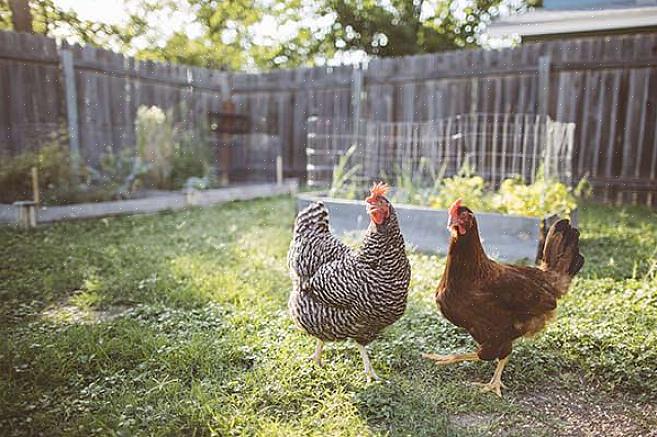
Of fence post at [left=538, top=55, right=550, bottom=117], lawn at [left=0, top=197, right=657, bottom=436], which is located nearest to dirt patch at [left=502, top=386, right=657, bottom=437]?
lawn at [left=0, top=197, right=657, bottom=436]

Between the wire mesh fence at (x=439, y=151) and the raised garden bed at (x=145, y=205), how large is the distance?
1.32 metres

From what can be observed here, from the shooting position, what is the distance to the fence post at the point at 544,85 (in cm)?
720

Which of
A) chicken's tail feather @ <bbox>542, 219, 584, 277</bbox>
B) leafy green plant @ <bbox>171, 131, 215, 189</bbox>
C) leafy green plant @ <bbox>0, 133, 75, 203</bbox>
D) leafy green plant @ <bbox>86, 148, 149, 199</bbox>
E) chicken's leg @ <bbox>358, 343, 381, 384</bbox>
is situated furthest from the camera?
leafy green plant @ <bbox>171, 131, 215, 189</bbox>

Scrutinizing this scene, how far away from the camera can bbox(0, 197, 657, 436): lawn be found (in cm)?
206

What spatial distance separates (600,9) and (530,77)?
67.2 inches

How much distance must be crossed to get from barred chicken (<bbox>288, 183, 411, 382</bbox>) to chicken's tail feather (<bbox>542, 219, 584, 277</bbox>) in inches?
32.9

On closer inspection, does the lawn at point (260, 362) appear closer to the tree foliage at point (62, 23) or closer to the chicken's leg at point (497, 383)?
the chicken's leg at point (497, 383)

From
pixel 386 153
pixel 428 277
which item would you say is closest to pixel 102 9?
pixel 428 277

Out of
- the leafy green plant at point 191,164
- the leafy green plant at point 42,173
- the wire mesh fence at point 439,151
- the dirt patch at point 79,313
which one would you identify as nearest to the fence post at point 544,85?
the wire mesh fence at point 439,151

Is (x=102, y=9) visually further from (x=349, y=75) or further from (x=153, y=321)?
(x=349, y=75)

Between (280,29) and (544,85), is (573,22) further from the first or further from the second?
(280,29)

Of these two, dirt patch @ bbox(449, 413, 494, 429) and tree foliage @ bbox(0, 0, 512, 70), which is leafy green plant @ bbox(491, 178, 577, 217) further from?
tree foliage @ bbox(0, 0, 512, 70)

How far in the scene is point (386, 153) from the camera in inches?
300

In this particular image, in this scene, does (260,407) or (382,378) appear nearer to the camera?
(260,407)
